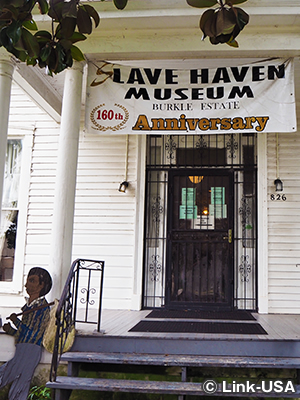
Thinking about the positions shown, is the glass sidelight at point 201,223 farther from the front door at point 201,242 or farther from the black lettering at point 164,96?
the black lettering at point 164,96

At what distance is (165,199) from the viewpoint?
21.2ft

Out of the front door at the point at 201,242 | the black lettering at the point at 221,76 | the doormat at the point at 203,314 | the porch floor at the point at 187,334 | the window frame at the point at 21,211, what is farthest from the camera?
the window frame at the point at 21,211

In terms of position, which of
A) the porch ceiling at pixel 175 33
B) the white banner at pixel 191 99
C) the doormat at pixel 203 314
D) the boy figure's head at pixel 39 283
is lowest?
the doormat at pixel 203 314

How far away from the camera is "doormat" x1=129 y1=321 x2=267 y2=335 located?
434 cm

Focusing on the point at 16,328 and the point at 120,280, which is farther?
the point at 120,280

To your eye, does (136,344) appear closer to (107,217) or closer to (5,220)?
(107,217)

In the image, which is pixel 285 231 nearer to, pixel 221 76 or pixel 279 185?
pixel 279 185

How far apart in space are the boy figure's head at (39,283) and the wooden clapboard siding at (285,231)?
3444 millimetres

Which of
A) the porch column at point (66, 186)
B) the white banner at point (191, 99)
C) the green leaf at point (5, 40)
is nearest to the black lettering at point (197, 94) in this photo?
the white banner at point (191, 99)

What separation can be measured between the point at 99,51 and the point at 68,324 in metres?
3.07

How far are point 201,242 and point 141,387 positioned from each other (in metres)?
3.05

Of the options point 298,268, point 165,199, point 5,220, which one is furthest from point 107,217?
point 298,268

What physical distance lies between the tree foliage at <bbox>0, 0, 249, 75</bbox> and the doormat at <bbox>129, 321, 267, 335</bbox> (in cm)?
323

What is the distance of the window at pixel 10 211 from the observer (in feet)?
22.2
